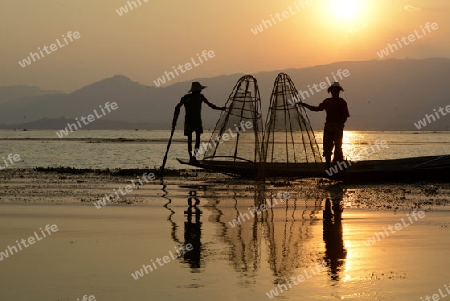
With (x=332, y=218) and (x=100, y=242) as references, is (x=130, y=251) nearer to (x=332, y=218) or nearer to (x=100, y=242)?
(x=100, y=242)

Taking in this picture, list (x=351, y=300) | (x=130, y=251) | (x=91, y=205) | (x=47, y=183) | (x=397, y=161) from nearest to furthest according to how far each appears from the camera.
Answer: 1. (x=351, y=300)
2. (x=130, y=251)
3. (x=91, y=205)
4. (x=47, y=183)
5. (x=397, y=161)

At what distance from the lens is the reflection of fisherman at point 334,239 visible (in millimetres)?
9555

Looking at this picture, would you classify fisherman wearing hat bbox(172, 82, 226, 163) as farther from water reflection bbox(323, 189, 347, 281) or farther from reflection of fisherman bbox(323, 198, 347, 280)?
reflection of fisherman bbox(323, 198, 347, 280)

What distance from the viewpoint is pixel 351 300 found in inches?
302

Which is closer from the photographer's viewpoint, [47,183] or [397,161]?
[47,183]

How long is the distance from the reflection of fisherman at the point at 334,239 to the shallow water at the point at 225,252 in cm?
2

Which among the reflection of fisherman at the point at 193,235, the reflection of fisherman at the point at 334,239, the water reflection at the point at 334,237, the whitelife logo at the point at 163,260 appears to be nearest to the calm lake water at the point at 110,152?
the water reflection at the point at 334,237

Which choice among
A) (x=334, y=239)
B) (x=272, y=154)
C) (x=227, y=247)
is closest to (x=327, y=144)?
(x=272, y=154)

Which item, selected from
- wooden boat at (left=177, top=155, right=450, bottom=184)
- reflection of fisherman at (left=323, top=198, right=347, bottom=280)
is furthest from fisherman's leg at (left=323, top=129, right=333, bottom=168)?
reflection of fisherman at (left=323, top=198, right=347, bottom=280)

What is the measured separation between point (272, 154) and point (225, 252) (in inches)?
608

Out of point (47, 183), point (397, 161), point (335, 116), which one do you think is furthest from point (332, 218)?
point (397, 161)

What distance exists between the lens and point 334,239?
459 inches

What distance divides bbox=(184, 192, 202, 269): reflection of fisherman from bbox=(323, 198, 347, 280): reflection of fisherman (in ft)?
5.10

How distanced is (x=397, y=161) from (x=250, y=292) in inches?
760
